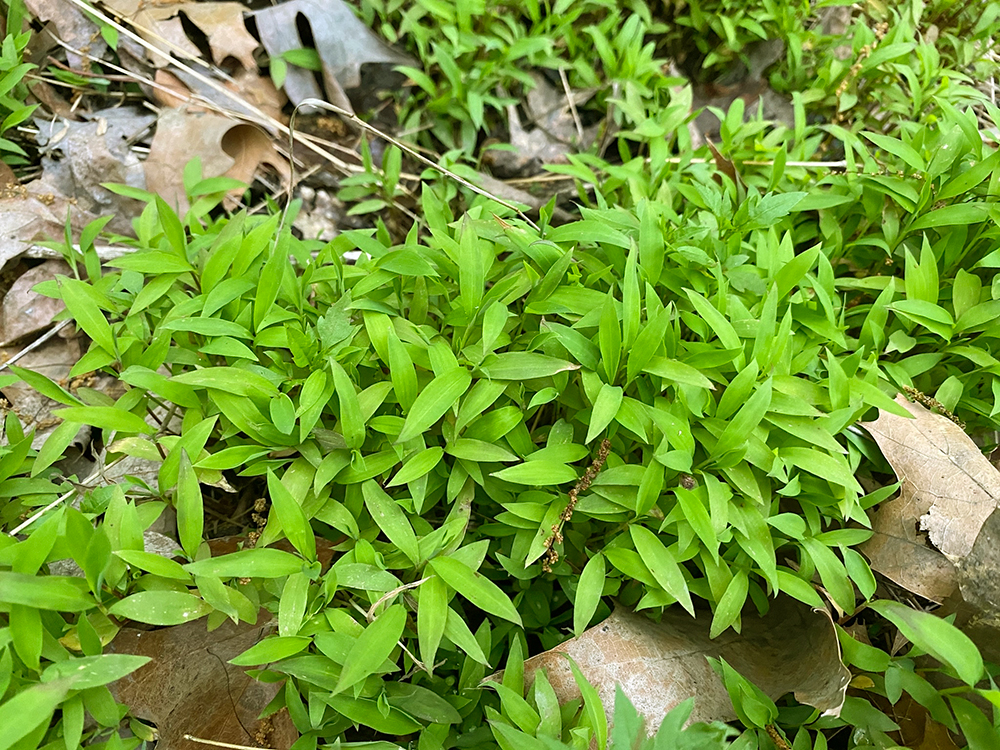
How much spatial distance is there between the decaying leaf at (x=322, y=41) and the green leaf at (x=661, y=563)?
212cm

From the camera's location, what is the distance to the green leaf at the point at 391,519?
1235 mm

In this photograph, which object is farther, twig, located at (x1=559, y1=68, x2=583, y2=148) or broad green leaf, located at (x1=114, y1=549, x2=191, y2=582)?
twig, located at (x1=559, y1=68, x2=583, y2=148)

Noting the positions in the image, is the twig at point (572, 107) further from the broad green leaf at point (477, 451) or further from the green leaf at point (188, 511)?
the green leaf at point (188, 511)

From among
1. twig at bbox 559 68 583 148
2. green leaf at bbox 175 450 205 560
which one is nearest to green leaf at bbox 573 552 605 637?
green leaf at bbox 175 450 205 560

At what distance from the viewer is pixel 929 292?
1.59 m

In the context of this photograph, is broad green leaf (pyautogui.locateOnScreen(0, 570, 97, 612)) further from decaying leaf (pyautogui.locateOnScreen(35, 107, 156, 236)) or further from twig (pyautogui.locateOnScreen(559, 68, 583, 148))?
twig (pyautogui.locateOnScreen(559, 68, 583, 148))

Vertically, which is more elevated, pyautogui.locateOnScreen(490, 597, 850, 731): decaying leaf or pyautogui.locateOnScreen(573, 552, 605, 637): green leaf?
pyautogui.locateOnScreen(573, 552, 605, 637): green leaf

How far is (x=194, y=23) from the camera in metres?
2.49

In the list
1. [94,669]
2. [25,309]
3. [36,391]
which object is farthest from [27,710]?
[25,309]

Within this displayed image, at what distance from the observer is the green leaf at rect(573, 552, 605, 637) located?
4.09ft

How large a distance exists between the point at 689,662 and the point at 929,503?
641mm

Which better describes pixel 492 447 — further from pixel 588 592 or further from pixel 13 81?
pixel 13 81

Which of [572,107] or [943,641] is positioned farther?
[572,107]

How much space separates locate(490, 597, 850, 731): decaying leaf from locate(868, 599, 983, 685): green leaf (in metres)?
0.16
